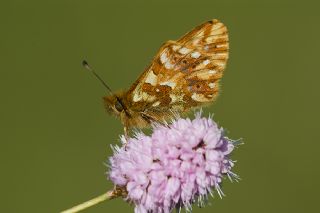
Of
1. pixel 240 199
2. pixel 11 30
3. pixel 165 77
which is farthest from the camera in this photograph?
pixel 11 30

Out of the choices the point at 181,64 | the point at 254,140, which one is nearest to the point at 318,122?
the point at 254,140

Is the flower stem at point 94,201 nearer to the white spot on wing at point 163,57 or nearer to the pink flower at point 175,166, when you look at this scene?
the pink flower at point 175,166

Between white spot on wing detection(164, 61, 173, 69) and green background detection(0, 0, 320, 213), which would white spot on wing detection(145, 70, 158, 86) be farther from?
green background detection(0, 0, 320, 213)

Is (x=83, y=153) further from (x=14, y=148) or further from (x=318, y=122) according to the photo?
(x=318, y=122)

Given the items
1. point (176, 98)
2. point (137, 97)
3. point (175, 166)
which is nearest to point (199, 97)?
point (176, 98)

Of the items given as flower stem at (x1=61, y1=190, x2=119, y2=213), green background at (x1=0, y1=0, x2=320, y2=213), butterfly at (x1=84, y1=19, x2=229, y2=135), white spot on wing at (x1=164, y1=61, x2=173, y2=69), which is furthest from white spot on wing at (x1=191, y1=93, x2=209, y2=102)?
green background at (x1=0, y1=0, x2=320, y2=213)

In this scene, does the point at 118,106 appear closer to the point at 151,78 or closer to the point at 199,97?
the point at 151,78
